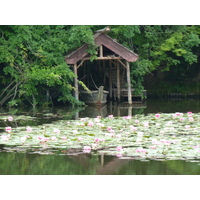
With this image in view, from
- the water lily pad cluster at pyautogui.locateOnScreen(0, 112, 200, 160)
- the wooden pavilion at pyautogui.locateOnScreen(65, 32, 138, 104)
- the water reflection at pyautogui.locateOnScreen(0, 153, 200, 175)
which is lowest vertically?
the water reflection at pyautogui.locateOnScreen(0, 153, 200, 175)

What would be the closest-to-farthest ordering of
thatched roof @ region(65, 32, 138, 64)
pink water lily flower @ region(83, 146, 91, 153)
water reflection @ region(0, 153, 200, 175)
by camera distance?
water reflection @ region(0, 153, 200, 175) < pink water lily flower @ region(83, 146, 91, 153) < thatched roof @ region(65, 32, 138, 64)

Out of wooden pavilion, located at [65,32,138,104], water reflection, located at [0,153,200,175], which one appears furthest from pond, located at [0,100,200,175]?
wooden pavilion, located at [65,32,138,104]

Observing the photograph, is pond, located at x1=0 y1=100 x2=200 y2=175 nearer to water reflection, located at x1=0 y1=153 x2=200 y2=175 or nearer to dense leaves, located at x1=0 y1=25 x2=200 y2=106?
water reflection, located at x1=0 y1=153 x2=200 y2=175

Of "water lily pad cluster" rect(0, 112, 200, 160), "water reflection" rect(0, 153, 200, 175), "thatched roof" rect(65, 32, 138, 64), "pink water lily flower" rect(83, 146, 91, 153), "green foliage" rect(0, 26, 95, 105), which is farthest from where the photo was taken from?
"thatched roof" rect(65, 32, 138, 64)

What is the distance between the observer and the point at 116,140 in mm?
10539

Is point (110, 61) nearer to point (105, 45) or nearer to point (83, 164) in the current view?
point (105, 45)

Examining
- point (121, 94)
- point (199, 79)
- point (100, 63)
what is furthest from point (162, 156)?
point (199, 79)

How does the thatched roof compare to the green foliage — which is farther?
the thatched roof

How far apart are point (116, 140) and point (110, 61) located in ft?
46.6

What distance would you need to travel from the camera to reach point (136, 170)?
8023 millimetres

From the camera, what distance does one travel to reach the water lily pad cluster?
9200mm

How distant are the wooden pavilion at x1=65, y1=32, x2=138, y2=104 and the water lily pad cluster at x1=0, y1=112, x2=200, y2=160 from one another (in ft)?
29.1

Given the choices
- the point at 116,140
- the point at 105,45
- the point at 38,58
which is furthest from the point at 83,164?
the point at 105,45

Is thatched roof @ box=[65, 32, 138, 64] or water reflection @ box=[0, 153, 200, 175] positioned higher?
thatched roof @ box=[65, 32, 138, 64]
